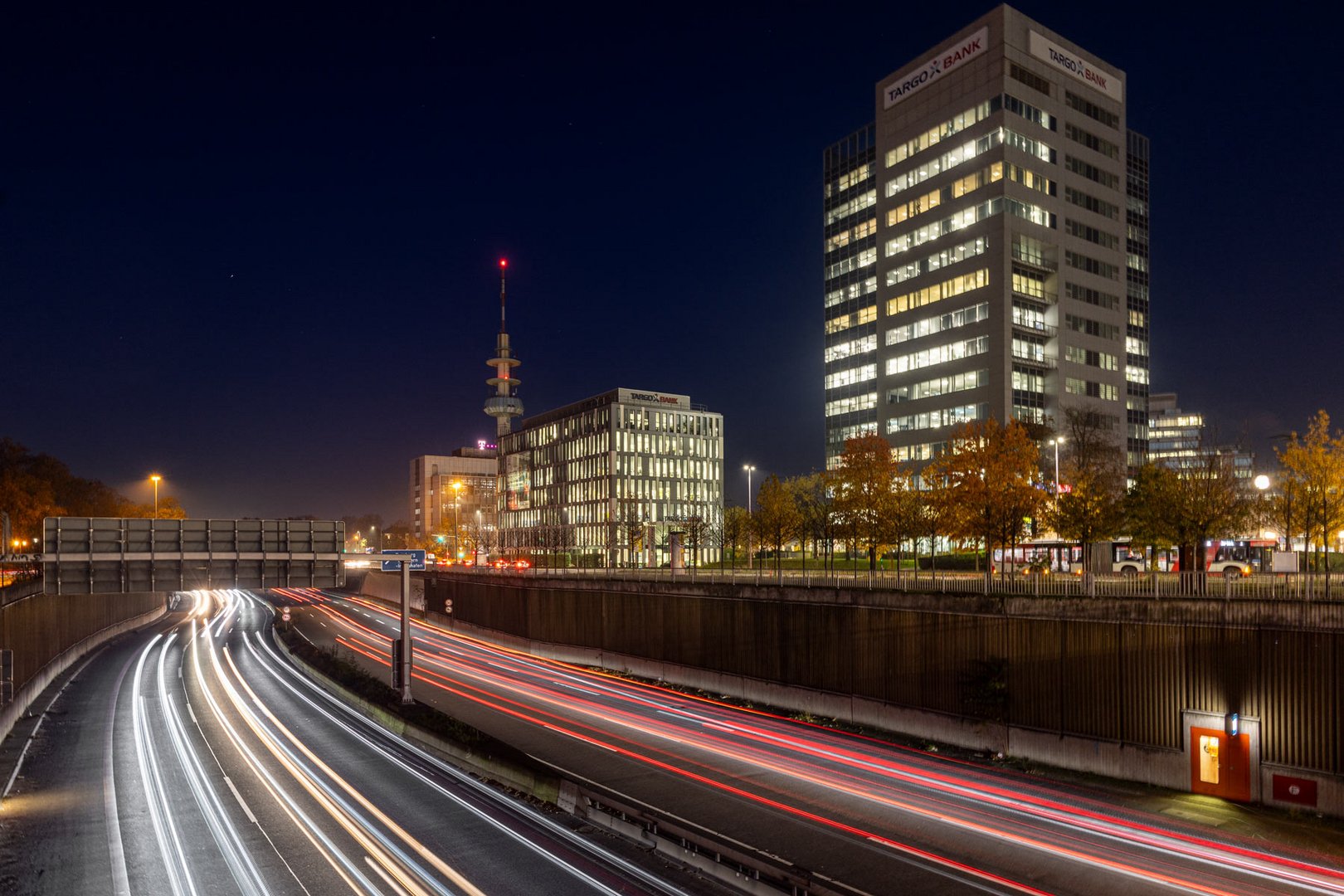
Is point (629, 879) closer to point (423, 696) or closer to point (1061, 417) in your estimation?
point (423, 696)

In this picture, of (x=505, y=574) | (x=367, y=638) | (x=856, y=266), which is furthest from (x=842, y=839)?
(x=856, y=266)

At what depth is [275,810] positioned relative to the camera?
21.3 m

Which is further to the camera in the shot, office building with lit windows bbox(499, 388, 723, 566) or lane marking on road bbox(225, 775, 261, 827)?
office building with lit windows bbox(499, 388, 723, 566)

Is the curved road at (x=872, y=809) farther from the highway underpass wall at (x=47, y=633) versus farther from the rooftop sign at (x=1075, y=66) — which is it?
the rooftop sign at (x=1075, y=66)

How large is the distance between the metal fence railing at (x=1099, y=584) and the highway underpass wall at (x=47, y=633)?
2502 cm

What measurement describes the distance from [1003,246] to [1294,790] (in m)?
78.3

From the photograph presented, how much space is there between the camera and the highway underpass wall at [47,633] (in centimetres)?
3356

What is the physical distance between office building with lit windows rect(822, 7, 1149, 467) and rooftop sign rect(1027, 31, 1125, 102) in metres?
0.20

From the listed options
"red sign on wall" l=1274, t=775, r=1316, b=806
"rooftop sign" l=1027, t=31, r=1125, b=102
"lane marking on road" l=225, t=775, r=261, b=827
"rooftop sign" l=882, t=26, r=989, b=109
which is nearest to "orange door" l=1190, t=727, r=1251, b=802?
"red sign on wall" l=1274, t=775, r=1316, b=806

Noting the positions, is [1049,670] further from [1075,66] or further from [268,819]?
[1075,66]

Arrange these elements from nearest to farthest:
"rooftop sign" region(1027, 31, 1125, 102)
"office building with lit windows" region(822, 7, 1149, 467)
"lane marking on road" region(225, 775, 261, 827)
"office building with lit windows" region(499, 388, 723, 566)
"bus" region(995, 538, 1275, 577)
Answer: "lane marking on road" region(225, 775, 261, 827) → "bus" region(995, 538, 1275, 577) → "office building with lit windows" region(822, 7, 1149, 467) → "rooftop sign" region(1027, 31, 1125, 102) → "office building with lit windows" region(499, 388, 723, 566)

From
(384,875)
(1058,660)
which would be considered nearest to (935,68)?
(1058,660)

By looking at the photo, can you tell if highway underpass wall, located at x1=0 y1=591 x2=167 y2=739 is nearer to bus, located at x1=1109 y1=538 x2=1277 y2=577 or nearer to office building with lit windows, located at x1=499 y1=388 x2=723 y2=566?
bus, located at x1=1109 y1=538 x2=1277 y2=577

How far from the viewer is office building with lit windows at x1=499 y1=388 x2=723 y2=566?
132375mm
